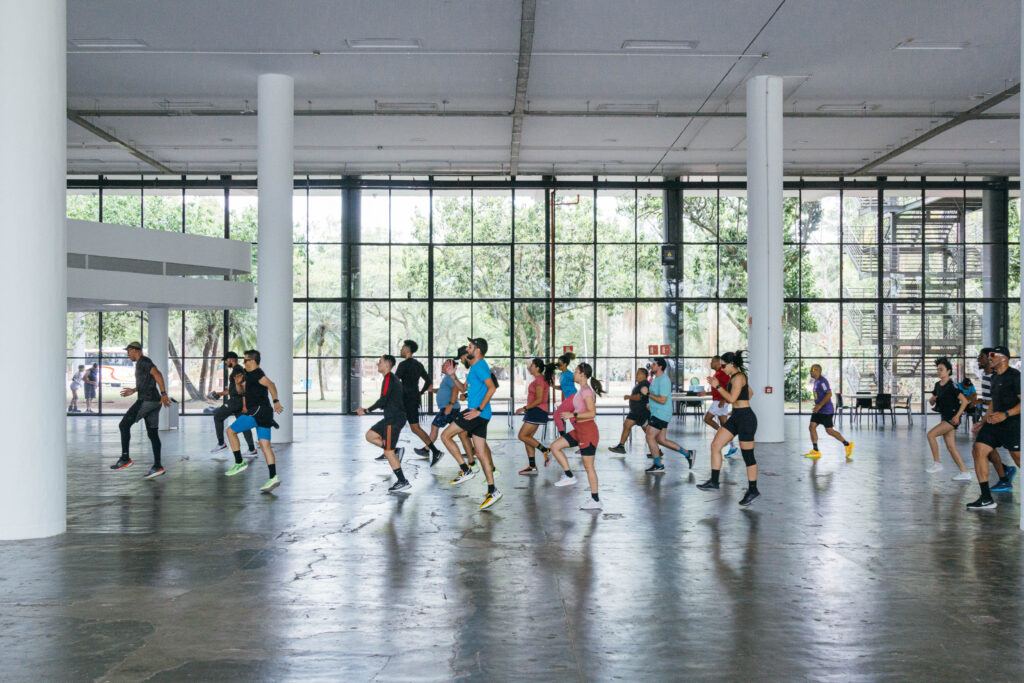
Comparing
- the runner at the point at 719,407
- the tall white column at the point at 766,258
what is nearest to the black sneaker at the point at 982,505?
the runner at the point at 719,407

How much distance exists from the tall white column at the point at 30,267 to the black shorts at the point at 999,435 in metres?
9.73

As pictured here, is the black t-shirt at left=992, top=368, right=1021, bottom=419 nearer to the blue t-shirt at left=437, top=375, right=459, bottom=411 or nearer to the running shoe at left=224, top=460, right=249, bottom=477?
the blue t-shirt at left=437, top=375, right=459, bottom=411

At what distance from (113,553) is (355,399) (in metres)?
20.3

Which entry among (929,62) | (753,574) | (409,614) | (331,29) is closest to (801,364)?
(929,62)

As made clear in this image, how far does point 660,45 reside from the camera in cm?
1686

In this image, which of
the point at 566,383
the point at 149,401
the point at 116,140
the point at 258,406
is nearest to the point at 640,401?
the point at 566,383

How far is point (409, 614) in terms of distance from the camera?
575cm

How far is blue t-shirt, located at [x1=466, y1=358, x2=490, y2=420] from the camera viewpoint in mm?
10547

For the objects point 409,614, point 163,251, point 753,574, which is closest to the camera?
point 409,614

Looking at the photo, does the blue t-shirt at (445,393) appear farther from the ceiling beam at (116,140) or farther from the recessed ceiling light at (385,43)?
the ceiling beam at (116,140)

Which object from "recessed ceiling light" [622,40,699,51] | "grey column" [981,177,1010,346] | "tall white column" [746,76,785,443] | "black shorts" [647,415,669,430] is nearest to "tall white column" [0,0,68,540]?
"black shorts" [647,415,669,430]

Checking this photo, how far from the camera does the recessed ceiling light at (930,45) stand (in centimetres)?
1655

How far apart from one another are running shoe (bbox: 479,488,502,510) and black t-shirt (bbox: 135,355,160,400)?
563cm

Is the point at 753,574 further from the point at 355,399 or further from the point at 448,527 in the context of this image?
the point at 355,399
